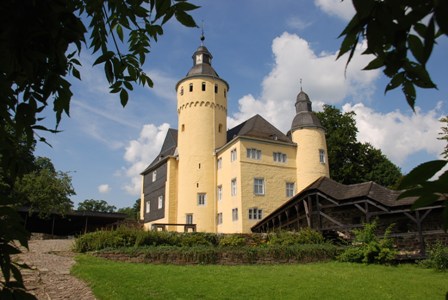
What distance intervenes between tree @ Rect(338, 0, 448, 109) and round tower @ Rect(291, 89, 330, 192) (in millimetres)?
33594

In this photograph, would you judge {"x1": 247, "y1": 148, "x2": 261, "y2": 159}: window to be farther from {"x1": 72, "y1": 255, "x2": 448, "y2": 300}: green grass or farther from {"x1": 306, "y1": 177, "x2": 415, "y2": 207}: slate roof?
{"x1": 72, "y1": 255, "x2": 448, "y2": 300}: green grass

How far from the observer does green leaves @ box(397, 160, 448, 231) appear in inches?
44.9

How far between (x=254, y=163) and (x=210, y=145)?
16.4ft

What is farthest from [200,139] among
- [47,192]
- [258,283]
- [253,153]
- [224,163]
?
[258,283]

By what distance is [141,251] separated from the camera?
54.9 ft

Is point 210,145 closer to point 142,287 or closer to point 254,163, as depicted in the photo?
point 254,163

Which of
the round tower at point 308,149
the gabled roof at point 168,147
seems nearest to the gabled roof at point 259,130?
the round tower at point 308,149

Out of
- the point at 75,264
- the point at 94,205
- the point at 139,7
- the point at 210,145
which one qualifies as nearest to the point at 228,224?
the point at 210,145

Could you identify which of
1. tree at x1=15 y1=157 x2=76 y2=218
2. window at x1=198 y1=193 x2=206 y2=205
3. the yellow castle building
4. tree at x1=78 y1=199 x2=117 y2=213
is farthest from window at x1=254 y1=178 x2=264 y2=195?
tree at x1=78 y1=199 x2=117 y2=213

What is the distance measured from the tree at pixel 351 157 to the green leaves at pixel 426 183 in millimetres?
41966

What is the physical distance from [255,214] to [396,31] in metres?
31.6

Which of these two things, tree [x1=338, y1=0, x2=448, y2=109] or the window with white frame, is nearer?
tree [x1=338, y1=0, x2=448, y2=109]

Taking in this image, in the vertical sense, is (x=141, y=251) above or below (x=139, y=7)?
below

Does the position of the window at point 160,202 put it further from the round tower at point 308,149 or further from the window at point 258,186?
the round tower at point 308,149
